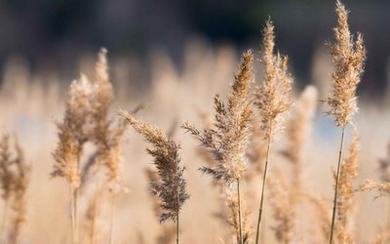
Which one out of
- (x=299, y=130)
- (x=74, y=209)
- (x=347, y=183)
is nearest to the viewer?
(x=347, y=183)

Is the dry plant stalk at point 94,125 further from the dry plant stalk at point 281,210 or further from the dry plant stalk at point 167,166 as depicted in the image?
the dry plant stalk at point 167,166

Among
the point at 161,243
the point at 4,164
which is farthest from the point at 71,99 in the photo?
the point at 161,243

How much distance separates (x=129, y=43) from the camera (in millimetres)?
24891

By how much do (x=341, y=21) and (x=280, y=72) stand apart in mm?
291

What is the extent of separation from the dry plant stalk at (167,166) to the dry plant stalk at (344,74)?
0.59m

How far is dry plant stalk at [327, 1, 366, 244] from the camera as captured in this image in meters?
3.62

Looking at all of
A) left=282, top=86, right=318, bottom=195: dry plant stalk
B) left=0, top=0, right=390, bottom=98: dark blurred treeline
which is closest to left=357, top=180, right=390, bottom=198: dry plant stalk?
left=282, top=86, right=318, bottom=195: dry plant stalk

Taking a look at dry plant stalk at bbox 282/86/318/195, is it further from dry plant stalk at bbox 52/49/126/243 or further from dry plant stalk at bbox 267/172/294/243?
dry plant stalk at bbox 52/49/126/243

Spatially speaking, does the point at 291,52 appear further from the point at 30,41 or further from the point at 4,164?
the point at 4,164

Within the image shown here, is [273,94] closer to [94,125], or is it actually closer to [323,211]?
[323,211]

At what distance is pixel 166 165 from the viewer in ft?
11.6

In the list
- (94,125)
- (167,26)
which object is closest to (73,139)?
(94,125)

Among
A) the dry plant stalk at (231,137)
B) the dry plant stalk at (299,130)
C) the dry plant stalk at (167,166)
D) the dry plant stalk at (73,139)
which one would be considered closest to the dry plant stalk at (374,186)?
the dry plant stalk at (231,137)

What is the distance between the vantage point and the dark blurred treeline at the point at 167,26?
2314cm
